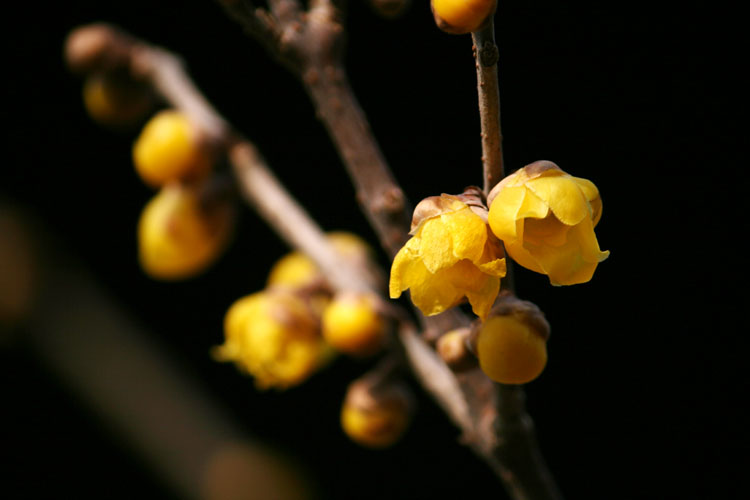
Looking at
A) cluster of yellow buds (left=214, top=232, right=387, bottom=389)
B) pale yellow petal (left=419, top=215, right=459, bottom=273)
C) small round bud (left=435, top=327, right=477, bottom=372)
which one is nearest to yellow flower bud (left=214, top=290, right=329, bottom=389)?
cluster of yellow buds (left=214, top=232, right=387, bottom=389)

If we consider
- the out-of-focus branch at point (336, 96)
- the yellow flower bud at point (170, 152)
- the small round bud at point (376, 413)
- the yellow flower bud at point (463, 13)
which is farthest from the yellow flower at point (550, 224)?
the yellow flower bud at point (170, 152)

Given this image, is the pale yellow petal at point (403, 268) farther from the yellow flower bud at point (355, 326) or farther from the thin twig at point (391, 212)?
the yellow flower bud at point (355, 326)

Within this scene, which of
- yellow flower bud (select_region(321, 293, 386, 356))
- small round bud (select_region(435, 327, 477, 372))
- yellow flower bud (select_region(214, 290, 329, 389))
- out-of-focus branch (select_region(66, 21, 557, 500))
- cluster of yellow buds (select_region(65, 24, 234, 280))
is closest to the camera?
small round bud (select_region(435, 327, 477, 372))

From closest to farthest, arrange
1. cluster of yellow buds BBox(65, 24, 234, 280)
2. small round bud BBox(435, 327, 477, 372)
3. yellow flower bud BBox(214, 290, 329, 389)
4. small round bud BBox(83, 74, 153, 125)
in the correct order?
small round bud BBox(435, 327, 477, 372)
yellow flower bud BBox(214, 290, 329, 389)
cluster of yellow buds BBox(65, 24, 234, 280)
small round bud BBox(83, 74, 153, 125)

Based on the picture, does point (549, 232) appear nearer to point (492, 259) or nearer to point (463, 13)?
point (492, 259)

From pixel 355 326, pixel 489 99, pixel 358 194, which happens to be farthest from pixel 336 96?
pixel 489 99

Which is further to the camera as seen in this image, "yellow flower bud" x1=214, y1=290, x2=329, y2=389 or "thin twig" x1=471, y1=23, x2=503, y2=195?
"yellow flower bud" x1=214, y1=290, x2=329, y2=389

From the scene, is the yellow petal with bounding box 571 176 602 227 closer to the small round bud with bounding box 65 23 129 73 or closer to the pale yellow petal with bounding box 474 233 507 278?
the pale yellow petal with bounding box 474 233 507 278

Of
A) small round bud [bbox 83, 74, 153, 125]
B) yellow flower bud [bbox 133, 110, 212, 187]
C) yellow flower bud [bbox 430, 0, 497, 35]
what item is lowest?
yellow flower bud [bbox 430, 0, 497, 35]

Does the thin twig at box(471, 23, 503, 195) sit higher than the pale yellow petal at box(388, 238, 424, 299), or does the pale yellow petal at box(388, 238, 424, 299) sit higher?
the thin twig at box(471, 23, 503, 195)
